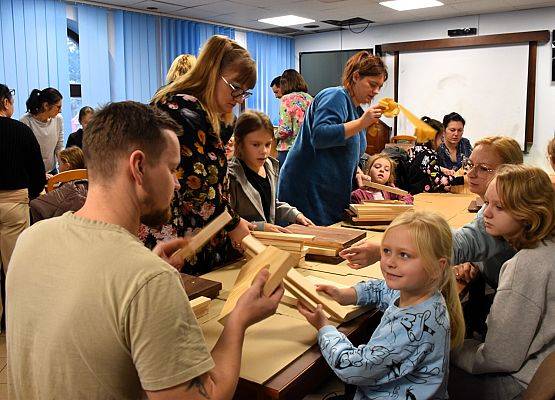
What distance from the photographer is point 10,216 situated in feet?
11.4

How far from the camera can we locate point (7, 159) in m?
3.31

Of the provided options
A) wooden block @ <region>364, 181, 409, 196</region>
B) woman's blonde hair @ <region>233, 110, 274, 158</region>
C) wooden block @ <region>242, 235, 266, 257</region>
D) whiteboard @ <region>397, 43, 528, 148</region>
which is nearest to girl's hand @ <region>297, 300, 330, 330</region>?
wooden block @ <region>242, 235, 266, 257</region>

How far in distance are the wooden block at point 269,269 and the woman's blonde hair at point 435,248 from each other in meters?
0.32

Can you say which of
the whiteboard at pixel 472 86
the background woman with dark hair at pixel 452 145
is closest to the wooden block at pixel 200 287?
the background woman with dark hair at pixel 452 145

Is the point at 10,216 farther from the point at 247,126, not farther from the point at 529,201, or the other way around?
the point at 529,201

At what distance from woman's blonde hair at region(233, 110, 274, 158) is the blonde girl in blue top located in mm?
1126

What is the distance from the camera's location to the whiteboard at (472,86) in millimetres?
7215

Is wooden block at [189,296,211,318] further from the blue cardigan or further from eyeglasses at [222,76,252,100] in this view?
the blue cardigan

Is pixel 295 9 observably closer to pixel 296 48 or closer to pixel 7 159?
pixel 296 48

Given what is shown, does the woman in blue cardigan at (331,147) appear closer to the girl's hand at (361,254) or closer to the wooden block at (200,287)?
the girl's hand at (361,254)

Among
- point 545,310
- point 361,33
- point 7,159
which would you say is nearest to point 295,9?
point 361,33

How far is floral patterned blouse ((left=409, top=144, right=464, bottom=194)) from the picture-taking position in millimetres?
4098

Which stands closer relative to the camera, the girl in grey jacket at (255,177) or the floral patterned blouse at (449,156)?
the girl in grey jacket at (255,177)

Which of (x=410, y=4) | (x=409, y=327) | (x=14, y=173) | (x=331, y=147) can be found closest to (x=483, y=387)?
(x=409, y=327)
